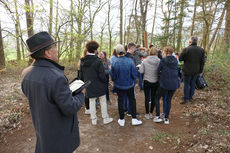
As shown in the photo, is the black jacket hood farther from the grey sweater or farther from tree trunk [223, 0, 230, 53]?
tree trunk [223, 0, 230, 53]

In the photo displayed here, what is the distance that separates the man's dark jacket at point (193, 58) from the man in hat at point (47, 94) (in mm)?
4617

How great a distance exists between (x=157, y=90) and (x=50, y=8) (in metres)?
4.67

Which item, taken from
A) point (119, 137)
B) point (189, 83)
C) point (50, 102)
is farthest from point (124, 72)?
point (189, 83)

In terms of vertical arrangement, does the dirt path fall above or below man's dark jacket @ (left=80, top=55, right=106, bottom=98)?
below

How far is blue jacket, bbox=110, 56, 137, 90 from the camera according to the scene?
12.2 ft

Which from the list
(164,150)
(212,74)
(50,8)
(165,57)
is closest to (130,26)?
(212,74)

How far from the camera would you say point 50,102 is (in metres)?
1.57

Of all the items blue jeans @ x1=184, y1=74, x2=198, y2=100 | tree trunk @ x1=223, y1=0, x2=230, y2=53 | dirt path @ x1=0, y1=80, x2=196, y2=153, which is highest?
tree trunk @ x1=223, y1=0, x2=230, y2=53

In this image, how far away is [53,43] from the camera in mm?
1631

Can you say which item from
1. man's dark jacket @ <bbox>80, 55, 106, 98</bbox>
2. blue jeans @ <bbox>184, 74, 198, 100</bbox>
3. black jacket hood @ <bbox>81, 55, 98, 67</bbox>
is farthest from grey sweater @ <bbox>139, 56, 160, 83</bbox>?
blue jeans @ <bbox>184, 74, 198, 100</bbox>

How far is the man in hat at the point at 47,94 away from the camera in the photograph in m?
1.51

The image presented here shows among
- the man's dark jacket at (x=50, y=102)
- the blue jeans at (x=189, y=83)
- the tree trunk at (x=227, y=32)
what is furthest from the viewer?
the tree trunk at (x=227, y=32)

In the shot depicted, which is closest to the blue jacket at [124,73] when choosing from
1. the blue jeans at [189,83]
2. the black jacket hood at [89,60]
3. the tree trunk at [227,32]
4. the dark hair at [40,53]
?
the black jacket hood at [89,60]

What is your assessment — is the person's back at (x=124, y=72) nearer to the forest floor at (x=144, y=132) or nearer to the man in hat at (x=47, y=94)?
the forest floor at (x=144, y=132)
